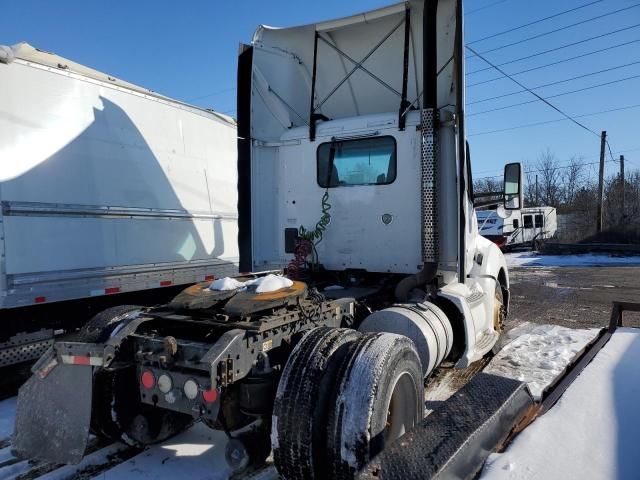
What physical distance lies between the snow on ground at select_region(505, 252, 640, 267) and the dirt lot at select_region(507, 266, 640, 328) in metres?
1.81

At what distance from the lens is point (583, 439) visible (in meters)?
2.09

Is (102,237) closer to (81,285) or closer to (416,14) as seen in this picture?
(81,285)

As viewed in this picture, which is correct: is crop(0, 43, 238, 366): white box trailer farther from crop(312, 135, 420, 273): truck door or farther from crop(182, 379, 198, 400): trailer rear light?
crop(182, 379, 198, 400): trailer rear light

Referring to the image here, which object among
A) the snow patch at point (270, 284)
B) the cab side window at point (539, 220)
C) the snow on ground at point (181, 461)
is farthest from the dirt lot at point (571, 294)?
the cab side window at point (539, 220)

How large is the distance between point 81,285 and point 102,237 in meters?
0.61

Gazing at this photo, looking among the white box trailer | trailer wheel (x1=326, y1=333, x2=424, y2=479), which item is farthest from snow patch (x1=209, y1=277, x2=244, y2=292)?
the white box trailer

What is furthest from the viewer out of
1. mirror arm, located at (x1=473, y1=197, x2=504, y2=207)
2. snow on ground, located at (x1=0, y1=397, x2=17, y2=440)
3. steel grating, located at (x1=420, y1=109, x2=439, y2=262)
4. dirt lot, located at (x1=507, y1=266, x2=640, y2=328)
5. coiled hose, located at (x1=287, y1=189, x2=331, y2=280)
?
dirt lot, located at (x1=507, y1=266, x2=640, y2=328)

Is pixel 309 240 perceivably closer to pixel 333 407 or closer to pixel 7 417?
pixel 333 407

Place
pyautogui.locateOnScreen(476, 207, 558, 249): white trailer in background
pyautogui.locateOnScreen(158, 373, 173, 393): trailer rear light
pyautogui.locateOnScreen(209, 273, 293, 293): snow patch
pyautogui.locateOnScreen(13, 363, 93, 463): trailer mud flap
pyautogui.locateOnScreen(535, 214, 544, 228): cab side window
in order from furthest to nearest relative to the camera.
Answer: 1. pyautogui.locateOnScreen(535, 214, 544, 228): cab side window
2. pyautogui.locateOnScreen(476, 207, 558, 249): white trailer in background
3. pyautogui.locateOnScreen(209, 273, 293, 293): snow patch
4. pyautogui.locateOnScreen(13, 363, 93, 463): trailer mud flap
5. pyautogui.locateOnScreen(158, 373, 173, 393): trailer rear light

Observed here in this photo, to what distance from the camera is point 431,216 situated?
4867 mm

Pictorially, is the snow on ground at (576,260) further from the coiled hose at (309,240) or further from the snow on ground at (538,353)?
the coiled hose at (309,240)

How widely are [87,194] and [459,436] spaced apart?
16.4 feet

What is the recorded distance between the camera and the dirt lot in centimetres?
897

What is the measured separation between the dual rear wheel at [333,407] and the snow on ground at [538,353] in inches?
103
